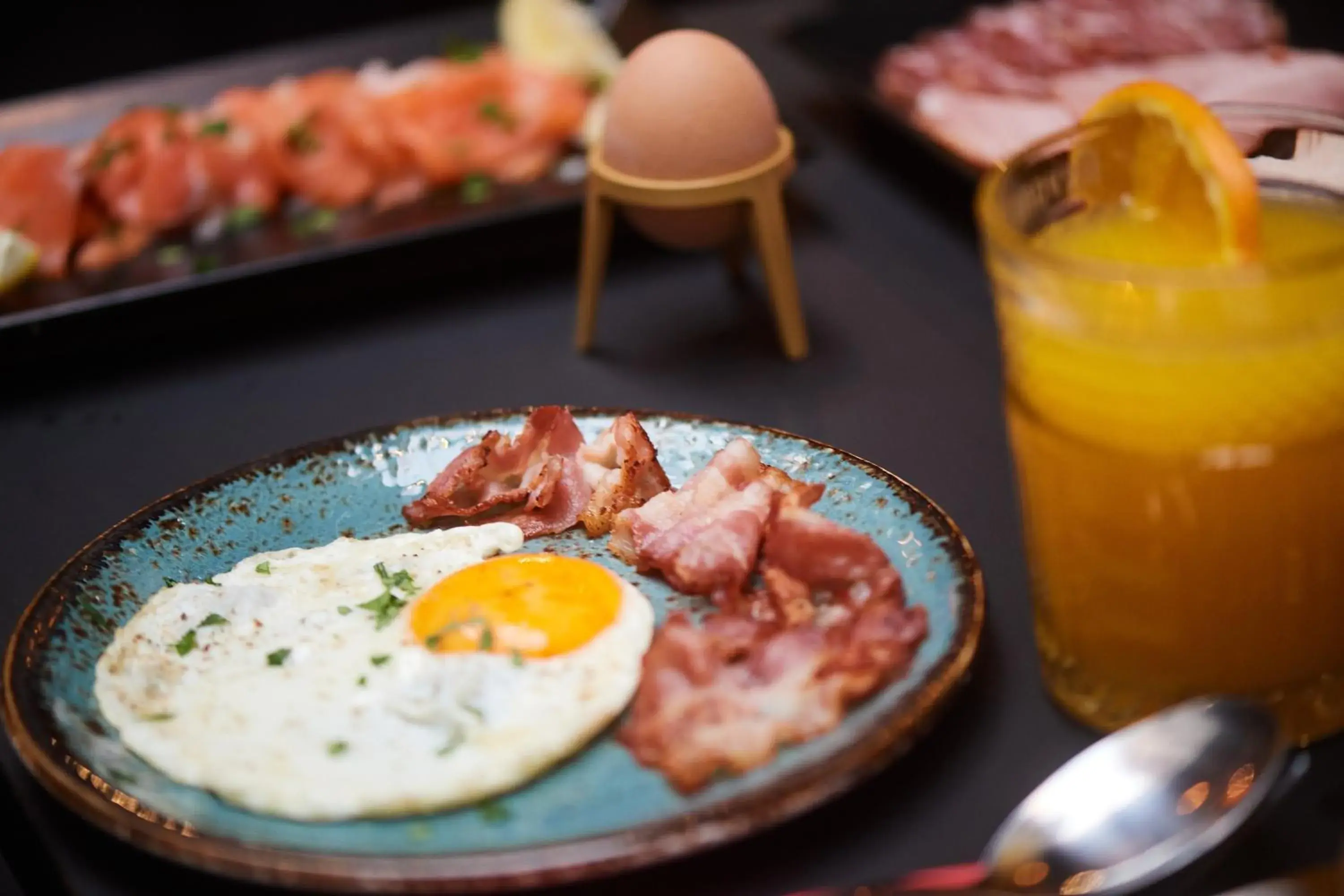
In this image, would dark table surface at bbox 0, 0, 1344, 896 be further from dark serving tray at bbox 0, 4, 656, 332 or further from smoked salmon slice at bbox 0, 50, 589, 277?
smoked salmon slice at bbox 0, 50, 589, 277

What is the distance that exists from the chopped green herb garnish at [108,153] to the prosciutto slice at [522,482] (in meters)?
1.43

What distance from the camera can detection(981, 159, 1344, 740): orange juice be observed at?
980mm

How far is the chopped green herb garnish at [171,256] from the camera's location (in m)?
2.33

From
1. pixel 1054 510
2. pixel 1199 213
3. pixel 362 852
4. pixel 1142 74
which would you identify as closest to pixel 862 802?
pixel 1054 510

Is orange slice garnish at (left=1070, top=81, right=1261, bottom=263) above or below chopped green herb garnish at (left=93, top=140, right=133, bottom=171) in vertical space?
above

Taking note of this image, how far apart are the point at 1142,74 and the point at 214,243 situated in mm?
1863

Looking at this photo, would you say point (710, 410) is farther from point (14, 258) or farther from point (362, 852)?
point (14, 258)

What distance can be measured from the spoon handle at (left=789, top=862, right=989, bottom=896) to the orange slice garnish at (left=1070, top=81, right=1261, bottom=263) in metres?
0.53

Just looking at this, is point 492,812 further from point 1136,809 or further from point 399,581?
point 1136,809

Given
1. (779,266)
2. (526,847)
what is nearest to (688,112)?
(779,266)

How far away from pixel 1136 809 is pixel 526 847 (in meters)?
0.47

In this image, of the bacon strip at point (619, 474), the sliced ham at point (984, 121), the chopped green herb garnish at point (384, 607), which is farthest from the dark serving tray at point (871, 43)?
the chopped green herb garnish at point (384, 607)

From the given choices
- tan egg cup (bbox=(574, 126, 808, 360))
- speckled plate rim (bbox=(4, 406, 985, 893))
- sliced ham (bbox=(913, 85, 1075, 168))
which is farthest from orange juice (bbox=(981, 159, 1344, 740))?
sliced ham (bbox=(913, 85, 1075, 168))

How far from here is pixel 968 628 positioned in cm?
119
